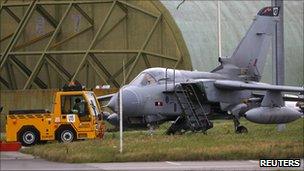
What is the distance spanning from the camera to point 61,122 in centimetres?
2572

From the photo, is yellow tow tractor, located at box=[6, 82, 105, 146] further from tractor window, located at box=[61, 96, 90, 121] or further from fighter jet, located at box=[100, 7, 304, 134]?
fighter jet, located at box=[100, 7, 304, 134]

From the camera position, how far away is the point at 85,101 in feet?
84.3

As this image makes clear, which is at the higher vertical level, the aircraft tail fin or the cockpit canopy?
the aircraft tail fin

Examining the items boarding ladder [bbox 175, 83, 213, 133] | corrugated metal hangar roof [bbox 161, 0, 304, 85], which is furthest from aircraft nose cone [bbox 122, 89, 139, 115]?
corrugated metal hangar roof [bbox 161, 0, 304, 85]

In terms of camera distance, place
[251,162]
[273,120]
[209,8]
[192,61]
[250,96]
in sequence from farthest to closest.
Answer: [209,8] → [192,61] → [250,96] → [273,120] → [251,162]

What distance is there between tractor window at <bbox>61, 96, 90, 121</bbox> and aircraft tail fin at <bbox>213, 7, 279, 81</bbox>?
694 cm

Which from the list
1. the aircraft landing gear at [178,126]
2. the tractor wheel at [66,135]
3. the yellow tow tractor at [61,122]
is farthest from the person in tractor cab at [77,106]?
the aircraft landing gear at [178,126]

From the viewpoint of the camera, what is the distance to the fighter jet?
2580 centimetres

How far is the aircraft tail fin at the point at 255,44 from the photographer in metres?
29.2

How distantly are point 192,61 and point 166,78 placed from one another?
19.7 metres

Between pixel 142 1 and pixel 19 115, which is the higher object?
pixel 142 1

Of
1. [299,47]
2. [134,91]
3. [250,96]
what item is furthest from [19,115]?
[299,47]

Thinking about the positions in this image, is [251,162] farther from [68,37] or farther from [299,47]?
[299,47]

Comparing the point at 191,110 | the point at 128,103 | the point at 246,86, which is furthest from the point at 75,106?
the point at 246,86
